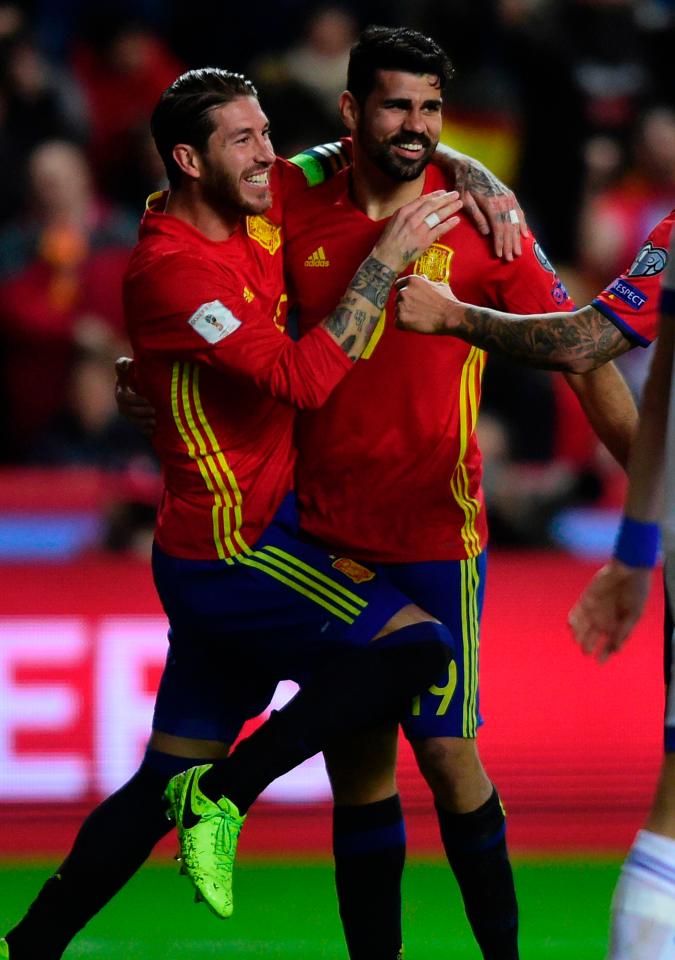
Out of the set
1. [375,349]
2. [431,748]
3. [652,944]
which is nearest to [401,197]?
[375,349]

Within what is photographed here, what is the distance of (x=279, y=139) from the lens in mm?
8398

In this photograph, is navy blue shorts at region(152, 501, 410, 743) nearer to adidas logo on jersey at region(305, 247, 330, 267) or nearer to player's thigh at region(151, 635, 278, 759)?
player's thigh at region(151, 635, 278, 759)

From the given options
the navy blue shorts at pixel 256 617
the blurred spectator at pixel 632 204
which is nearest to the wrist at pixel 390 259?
the navy blue shorts at pixel 256 617

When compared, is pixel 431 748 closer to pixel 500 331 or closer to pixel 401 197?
pixel 500 331

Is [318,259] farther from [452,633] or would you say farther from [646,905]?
[646,905]

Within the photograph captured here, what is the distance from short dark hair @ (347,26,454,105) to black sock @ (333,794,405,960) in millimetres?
1736

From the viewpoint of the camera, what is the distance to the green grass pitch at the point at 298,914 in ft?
16.6

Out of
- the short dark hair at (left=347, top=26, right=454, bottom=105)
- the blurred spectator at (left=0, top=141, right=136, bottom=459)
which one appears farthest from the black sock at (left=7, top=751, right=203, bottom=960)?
the blurred spectator at (left=0, top=141, right=136, bottom=459)

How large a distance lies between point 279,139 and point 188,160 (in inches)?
169

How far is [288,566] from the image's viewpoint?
4188 millimetres

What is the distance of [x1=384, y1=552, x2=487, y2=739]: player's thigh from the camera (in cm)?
432

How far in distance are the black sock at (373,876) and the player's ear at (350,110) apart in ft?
5.43

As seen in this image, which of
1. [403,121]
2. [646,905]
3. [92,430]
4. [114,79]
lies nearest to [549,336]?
[403,121]

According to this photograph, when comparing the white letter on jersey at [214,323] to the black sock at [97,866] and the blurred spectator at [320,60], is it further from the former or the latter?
the blurred spectator at [320,60]
